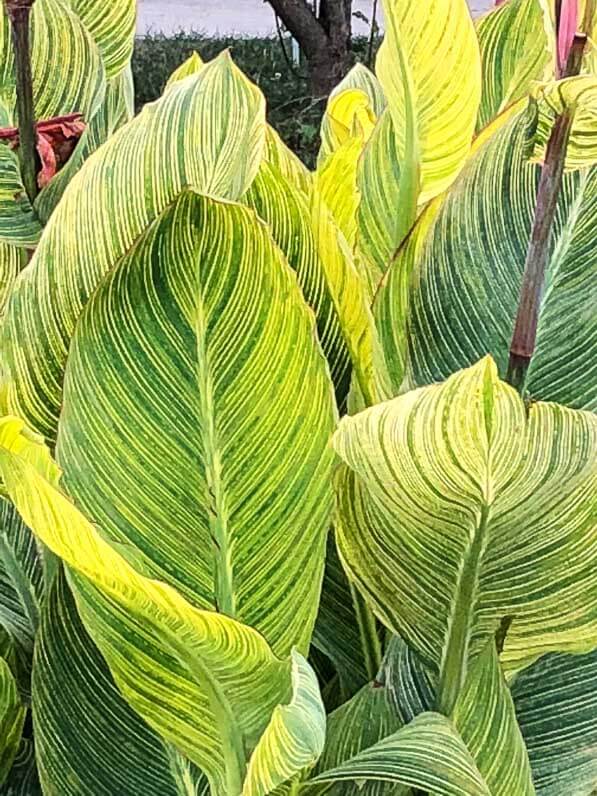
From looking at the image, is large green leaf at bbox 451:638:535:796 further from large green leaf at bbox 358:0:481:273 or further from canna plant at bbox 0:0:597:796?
large green leaf at bbox 358:0:481:273

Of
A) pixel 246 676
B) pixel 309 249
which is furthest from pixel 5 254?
pixel 246 676

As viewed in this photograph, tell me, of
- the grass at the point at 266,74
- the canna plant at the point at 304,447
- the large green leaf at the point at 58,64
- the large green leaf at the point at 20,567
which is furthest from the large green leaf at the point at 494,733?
the grass at the point at 266,74

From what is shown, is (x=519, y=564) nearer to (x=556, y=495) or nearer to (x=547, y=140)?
(x=556, y=495)

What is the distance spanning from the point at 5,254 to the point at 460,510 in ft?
1.10

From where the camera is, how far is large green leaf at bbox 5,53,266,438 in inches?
17.1

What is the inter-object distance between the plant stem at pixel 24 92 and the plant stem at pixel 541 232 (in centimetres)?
24

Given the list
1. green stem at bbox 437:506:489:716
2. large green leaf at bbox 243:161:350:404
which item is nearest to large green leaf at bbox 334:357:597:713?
green stem at bbox 437:506:489:716

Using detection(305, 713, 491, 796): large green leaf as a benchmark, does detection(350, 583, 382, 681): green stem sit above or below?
below

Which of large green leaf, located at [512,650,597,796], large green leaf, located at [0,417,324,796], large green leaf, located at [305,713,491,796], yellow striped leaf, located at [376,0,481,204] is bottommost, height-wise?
large green leaf, located at [512,650,597,796]

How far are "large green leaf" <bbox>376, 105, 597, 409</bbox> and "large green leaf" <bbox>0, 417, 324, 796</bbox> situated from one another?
142mm

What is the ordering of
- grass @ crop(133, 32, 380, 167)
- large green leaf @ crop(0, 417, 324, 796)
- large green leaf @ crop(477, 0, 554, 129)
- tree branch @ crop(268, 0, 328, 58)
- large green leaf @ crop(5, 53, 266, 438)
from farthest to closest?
grass @ crop(133, 32, 380, 167) < tree branch @ crop(268, 0, 328, 58) < large green leaf @ crop(477, 0, 554, 129) < large green leaf @ crop(5, 53, 266, 438) < large green leaf @ crop(0, 417, 324, 796)

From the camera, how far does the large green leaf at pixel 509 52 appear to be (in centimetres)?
64

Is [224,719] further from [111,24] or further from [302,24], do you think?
[302,24]

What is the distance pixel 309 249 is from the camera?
499 mm
